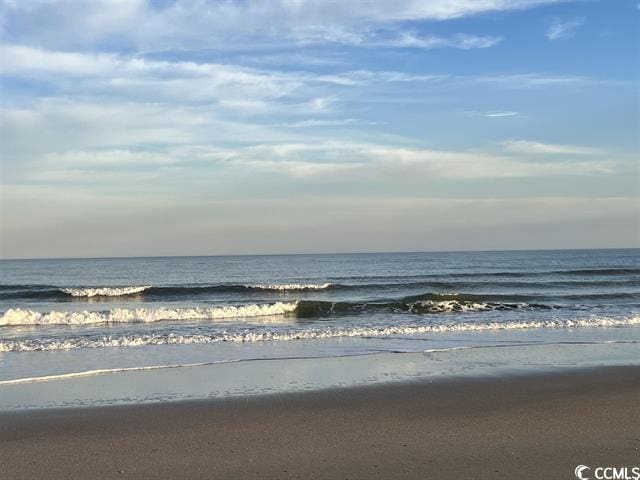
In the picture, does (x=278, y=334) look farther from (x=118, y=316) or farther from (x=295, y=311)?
(x=295, y=311)

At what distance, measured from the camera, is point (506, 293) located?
31.1 metres

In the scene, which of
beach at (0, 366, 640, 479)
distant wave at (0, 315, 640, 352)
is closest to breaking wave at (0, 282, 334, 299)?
distant wave at (0, 315, 640, 352)

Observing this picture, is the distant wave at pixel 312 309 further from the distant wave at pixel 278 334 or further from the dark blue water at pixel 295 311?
the distant wave at pixel 278 334

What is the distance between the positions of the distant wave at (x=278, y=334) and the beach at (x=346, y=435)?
603cm

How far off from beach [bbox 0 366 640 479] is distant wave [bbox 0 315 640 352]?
19.8ft

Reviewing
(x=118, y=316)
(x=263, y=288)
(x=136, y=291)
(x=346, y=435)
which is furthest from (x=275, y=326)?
(x=136, y=291)

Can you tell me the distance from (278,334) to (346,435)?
27.8 feet

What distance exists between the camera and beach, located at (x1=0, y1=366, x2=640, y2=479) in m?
5.62

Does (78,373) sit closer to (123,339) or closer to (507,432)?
(123,339)

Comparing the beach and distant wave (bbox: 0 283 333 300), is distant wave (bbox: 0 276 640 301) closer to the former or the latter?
distant wave (bbox: 0 283 333 300)

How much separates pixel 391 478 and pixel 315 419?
7.01ft

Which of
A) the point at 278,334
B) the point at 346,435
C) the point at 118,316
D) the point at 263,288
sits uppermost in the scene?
the point at 263,288

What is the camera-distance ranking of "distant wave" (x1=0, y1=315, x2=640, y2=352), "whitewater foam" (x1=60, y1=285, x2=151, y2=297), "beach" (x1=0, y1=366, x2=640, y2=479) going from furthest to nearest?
"whitewater foam" (x1=60, y1=285, x2=151, y2=297) → "distant wave" (x1=0, y1=315, x2=640, y2=352) → "beach" (x1=0, y1=366, x2=640, y2=479)

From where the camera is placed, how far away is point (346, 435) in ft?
21.9
